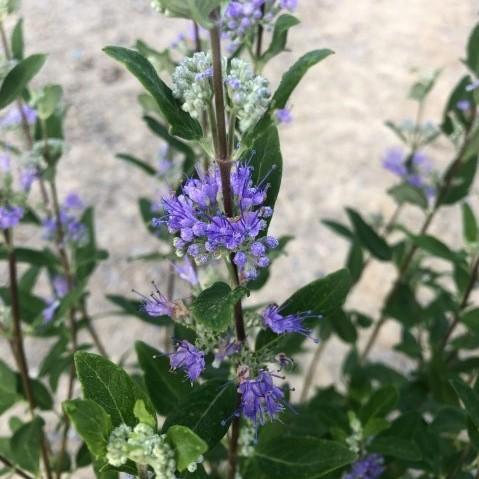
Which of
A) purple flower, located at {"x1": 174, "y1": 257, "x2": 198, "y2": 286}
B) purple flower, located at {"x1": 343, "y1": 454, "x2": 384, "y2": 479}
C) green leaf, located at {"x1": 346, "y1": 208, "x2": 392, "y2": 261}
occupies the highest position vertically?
purple flower, located at {"x1": 174, "y1": 257, "x2": 198, "y2": 286}

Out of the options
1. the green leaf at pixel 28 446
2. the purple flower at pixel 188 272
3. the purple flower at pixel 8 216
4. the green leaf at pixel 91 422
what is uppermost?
the purple flower at pixel 8 216

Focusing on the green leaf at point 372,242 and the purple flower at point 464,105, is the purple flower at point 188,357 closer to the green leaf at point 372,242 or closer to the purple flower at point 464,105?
the green leaf at point 372,242

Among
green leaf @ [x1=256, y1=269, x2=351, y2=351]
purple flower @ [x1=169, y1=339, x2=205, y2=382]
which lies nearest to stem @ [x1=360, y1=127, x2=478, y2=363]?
green leaf @ [x1=256, y1=269, x2=351, y2=351]

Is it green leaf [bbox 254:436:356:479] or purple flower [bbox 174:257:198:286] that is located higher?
purple flower [bbox 174:257:198:286]

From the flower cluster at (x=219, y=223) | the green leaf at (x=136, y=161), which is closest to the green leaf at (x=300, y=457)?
the flower cluster at (x=219, y=223)

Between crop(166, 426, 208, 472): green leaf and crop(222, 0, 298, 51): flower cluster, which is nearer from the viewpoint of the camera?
crop(166, 426, 208, 472): green leaf

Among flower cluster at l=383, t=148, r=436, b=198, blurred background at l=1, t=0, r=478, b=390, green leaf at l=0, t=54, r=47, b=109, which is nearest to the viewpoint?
green leaf at l=0, t=54, r=47, b=109

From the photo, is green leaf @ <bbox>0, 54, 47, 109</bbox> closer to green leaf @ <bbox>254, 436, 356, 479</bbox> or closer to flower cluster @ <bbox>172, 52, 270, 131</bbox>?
flower cluster @ <bbox>172, 52, 270, 131</bbox>

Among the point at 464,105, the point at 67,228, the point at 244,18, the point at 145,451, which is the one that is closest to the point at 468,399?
the point at 145,451
